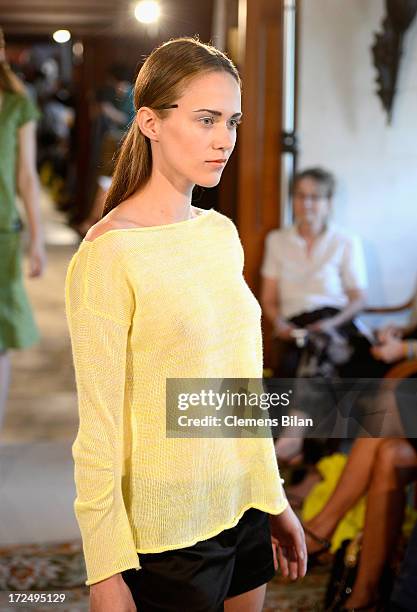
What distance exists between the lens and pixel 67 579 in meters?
2.23

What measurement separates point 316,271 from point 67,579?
1.37 metres

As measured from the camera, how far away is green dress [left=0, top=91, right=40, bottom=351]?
278 centimetres

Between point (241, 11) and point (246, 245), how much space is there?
34.2 inches

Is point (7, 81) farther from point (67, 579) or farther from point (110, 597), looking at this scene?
point (110, 597)

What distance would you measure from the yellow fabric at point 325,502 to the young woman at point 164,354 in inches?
43.1

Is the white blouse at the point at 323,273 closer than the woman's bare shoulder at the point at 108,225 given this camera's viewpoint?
No

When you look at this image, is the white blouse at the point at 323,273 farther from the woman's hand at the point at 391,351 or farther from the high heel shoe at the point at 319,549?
the high heel shoe at the point at 319,549

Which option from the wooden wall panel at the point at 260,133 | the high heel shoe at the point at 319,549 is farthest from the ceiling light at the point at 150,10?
the high heel shoe at the point at 319,549

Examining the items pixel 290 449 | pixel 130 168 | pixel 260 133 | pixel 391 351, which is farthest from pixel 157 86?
pixel 260 133

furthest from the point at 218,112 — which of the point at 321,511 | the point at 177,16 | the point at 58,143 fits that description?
the point at 58,143

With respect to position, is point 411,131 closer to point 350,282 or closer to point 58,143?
point 350,282

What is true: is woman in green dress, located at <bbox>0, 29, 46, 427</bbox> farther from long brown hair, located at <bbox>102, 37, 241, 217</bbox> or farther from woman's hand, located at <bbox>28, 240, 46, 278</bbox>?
long brown hair, located at <bbox>102, 37, 241, 217</bbox>

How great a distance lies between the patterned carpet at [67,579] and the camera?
2074 mm

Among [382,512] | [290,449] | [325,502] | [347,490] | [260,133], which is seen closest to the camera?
[382,512]
